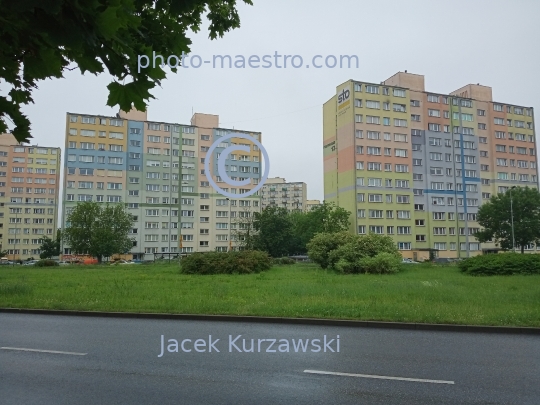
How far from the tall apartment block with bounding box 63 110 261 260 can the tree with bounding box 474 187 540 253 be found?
41367 mm

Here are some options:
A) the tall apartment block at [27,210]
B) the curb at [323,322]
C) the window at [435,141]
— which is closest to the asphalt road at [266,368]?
the curb at [323,322]

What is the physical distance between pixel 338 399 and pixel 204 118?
5.07 m

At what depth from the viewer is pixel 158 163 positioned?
1972 centimetres

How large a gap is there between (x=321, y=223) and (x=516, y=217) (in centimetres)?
2681

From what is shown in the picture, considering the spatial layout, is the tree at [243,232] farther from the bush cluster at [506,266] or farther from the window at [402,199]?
the window at [402,199]

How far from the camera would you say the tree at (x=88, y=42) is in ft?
5.72

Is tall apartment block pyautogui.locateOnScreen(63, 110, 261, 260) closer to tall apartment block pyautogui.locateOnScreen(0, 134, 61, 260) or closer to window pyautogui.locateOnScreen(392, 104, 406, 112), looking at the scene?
window pyautogui.locateOnScreen(392, 104, 406, 112)

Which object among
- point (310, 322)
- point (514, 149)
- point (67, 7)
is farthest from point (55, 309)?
point (514, 149)

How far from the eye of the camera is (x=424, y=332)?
32.1 feet

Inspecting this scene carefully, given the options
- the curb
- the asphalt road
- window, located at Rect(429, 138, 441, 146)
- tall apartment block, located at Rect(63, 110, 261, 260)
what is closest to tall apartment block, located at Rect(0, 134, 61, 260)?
tall apartment block, located at Rect(63, 110, 261, 260)

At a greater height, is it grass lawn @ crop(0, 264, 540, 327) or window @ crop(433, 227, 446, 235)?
window @ crop(433, 227, 446, 235)

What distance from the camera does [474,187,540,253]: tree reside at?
61.3 meters

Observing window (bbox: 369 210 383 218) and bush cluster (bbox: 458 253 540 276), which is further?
window (bbox: 369 210 383 218)

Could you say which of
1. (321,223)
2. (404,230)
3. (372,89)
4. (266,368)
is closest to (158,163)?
(266,368)
